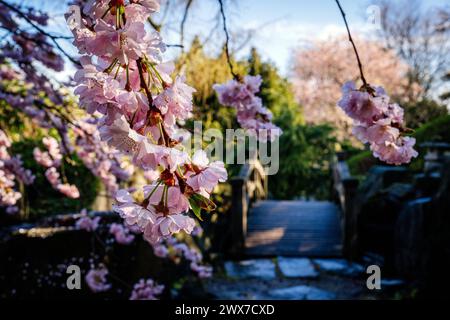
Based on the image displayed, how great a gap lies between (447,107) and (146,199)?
15557mm

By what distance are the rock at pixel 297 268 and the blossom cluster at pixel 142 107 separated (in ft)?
15.2

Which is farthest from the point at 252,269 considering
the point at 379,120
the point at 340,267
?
the point at 379,120

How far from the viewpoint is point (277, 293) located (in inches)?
177

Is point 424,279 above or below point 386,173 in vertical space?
below

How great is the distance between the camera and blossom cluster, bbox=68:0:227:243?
0.78 meters

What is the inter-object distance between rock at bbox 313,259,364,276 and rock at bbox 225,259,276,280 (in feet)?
2.06

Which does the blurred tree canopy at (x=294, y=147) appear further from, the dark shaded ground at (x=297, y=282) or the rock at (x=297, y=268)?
the dark shaded ground at (x=297, y=282)

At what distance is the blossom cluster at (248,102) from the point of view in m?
1.97

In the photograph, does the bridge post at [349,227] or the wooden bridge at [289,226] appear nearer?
the bridge post at [349,227]

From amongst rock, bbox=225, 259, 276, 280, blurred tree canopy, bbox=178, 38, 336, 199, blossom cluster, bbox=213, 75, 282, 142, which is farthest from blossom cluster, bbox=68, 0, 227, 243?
blurred tree canopy, bbox=178, 38, 336, 199

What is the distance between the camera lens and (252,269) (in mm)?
5574

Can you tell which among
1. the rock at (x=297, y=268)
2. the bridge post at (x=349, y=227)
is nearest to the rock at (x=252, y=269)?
the rock at (x=297, y=268)
